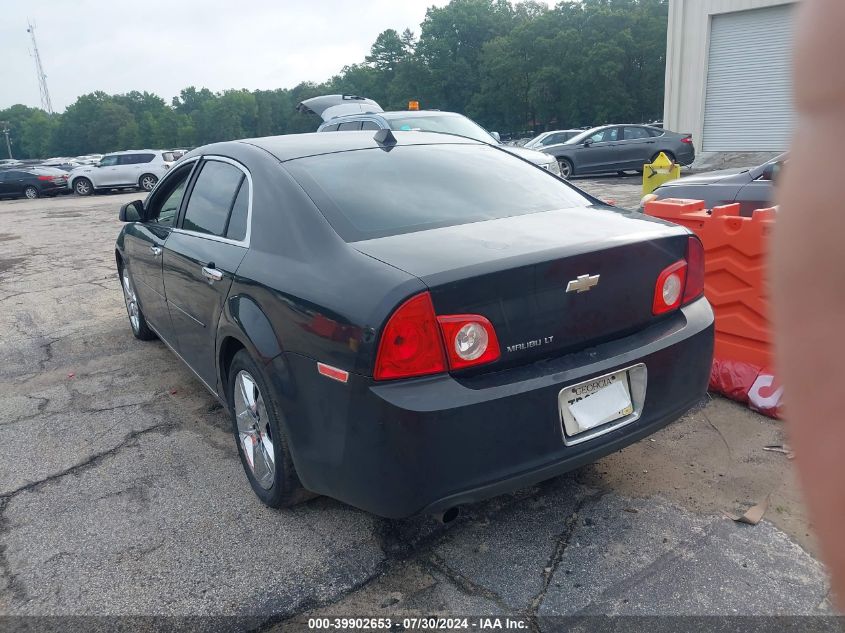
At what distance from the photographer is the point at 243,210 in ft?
11.1

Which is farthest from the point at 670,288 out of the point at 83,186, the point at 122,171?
the point at 83,186

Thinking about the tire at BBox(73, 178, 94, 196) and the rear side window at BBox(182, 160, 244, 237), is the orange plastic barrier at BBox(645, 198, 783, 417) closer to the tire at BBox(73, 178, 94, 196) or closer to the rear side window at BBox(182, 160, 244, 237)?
the rear side window at BBox(182, 160, 244, 237)

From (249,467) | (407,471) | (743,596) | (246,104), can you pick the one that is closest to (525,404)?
(407,471)

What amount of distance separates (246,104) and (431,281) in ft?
361

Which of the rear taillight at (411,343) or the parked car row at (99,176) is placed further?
the parked car row at (99,176)

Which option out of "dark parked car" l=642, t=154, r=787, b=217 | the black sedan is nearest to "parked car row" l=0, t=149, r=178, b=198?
"dark parked car" l=642, t=154, r=787, b=217

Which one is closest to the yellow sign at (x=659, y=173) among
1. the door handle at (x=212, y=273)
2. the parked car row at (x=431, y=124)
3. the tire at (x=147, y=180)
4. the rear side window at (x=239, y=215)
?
the parked car row at (x=431, y=124)

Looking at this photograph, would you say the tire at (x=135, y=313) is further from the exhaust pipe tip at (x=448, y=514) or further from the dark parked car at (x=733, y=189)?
the dark parked car at (x=733, y=189)

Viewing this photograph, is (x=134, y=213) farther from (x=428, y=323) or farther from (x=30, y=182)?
(x=30, y=182)

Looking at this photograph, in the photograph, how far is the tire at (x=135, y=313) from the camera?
5.79 metres

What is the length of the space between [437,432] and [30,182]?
31369 millimetres

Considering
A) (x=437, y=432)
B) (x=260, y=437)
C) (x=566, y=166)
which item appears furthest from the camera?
(x=566, y=166)

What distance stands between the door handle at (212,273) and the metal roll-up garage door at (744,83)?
19466mm

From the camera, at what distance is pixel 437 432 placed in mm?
2324
